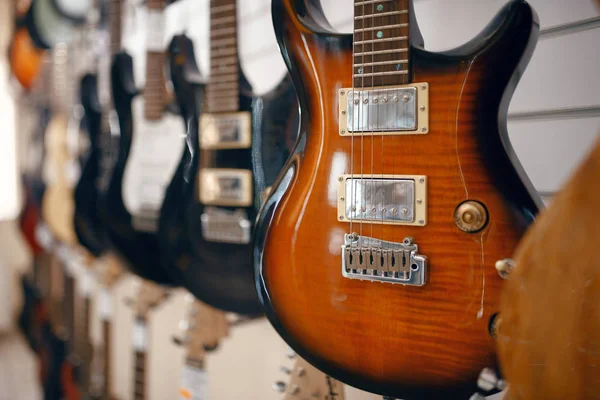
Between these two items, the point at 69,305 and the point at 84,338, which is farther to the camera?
the point at 69,305

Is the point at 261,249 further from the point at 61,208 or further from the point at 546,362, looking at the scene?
the point at 61,208

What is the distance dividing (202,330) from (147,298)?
11.5 inches

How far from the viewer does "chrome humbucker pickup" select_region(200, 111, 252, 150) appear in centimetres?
97

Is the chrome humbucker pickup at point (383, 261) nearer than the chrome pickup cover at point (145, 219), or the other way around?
the chrome humbucker pickup at point (383, 261)

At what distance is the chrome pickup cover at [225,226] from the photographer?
98 centimetres

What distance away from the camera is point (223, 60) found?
1.01m

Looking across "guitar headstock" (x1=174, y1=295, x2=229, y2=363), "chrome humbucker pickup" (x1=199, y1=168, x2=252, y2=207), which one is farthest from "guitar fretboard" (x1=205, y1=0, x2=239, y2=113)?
"guitar headstock" (x1=174, y1=295, x2=229, y2=363)

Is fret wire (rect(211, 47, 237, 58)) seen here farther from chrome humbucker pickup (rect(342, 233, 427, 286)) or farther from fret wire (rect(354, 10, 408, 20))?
chrome humbucker pickup (rect(342, 233, 427, 286))

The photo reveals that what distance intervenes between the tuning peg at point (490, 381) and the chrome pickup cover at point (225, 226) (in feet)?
1.68

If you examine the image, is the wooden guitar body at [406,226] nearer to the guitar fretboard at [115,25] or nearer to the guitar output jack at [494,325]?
the guitar output jack at [494,325]

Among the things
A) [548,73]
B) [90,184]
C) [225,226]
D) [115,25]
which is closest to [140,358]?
[90,184]

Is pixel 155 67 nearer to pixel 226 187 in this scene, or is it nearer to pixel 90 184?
pixel 90 184

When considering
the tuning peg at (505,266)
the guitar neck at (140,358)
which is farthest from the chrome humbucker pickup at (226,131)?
the guitar neck at (140,358)

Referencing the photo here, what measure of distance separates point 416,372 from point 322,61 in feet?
1.53
